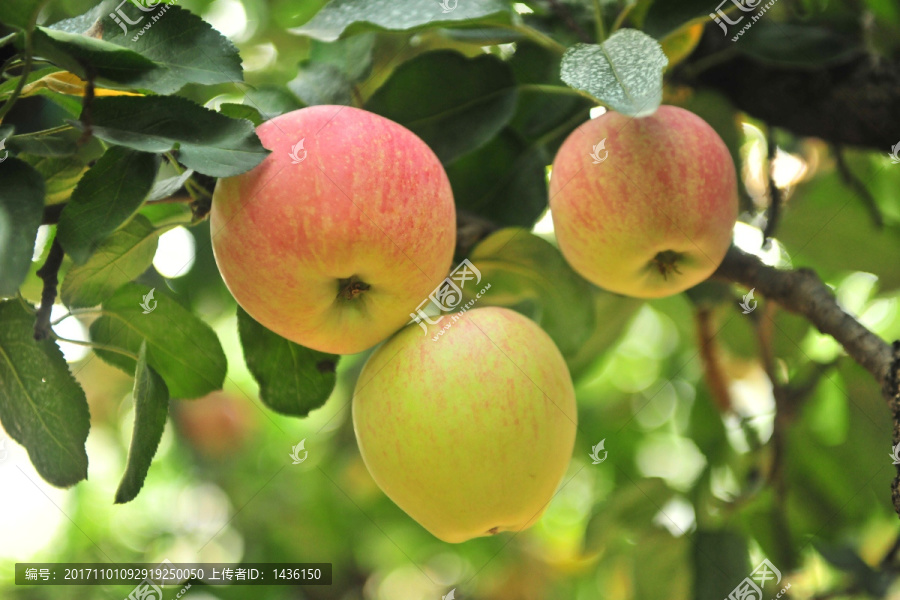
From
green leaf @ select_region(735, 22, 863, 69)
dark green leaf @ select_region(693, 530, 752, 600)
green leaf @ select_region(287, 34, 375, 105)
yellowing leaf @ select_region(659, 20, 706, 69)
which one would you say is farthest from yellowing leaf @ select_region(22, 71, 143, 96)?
dark green leaf @ select_region(693, 530, 752, 600)

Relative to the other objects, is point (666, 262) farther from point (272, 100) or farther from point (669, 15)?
point (272, 100)

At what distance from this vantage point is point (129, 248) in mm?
900

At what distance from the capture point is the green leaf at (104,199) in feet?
2.28

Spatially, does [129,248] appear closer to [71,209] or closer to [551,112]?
[71,209]

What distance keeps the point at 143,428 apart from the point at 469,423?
339 millimetres

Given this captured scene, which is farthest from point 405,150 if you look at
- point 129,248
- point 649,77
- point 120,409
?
point 120,409

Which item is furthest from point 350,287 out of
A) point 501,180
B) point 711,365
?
point 711,365

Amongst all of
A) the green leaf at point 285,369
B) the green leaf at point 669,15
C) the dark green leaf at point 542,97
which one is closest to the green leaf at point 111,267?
the green leaf at point 285,369

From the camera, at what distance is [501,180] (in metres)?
1.20

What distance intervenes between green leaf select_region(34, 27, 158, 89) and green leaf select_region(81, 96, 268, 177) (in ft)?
0.06

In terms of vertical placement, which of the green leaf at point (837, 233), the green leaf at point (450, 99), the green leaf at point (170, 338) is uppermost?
the green leaf at point (450, 99)

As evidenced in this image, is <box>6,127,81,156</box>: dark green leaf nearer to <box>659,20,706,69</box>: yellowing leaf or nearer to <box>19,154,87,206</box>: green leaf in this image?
<box>19,154,87,206</box>: green leaf

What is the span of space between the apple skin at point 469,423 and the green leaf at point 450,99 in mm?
305

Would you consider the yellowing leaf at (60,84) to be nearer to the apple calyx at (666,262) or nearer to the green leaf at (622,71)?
the green leaf at (622,71)
